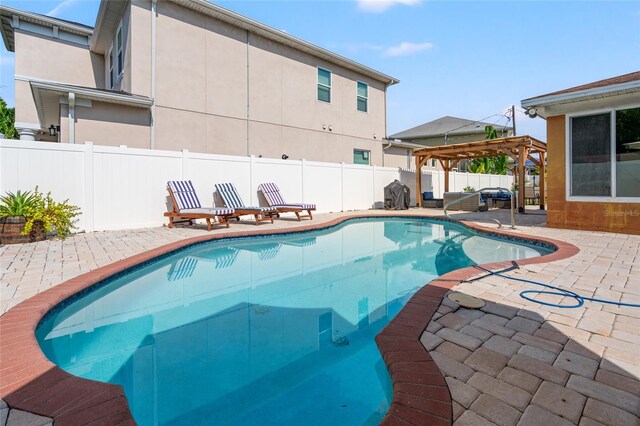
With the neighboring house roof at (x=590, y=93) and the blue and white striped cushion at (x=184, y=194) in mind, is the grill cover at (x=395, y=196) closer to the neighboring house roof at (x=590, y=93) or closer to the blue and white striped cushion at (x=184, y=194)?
the neighboring house roof at (x=590, y=93)

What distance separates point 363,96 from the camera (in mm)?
17094

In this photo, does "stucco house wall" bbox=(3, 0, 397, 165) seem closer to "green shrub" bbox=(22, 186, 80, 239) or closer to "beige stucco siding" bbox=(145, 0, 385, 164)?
"beige stucco siding" bbox=(145, 0, 385, 164)

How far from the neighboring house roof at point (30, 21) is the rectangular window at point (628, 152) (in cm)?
1718

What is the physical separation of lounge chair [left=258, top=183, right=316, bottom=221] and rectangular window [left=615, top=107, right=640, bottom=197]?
25.3 ft

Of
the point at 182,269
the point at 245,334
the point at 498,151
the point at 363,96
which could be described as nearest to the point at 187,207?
the point at 182,269

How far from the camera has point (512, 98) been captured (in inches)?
1034

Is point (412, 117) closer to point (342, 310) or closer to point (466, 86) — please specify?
point (466, 86)

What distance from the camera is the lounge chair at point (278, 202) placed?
10500 mm

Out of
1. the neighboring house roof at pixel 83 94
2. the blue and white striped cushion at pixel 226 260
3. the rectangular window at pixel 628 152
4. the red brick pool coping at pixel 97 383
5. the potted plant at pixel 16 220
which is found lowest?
the red brick pool coping at pixel 97 383

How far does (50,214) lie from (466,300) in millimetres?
7626

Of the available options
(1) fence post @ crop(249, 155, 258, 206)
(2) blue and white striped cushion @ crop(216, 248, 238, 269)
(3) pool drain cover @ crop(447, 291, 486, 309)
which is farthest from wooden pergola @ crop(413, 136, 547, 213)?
(3) pool drain cover @ crop(447, 291, 486, 309)

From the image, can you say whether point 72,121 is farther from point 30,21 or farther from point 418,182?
point 418,182

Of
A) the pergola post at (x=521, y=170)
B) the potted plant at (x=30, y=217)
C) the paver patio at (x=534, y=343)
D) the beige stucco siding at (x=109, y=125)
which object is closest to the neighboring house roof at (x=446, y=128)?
the pergola post at (x=521, y=170)

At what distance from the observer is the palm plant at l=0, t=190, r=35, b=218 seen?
249 inches
